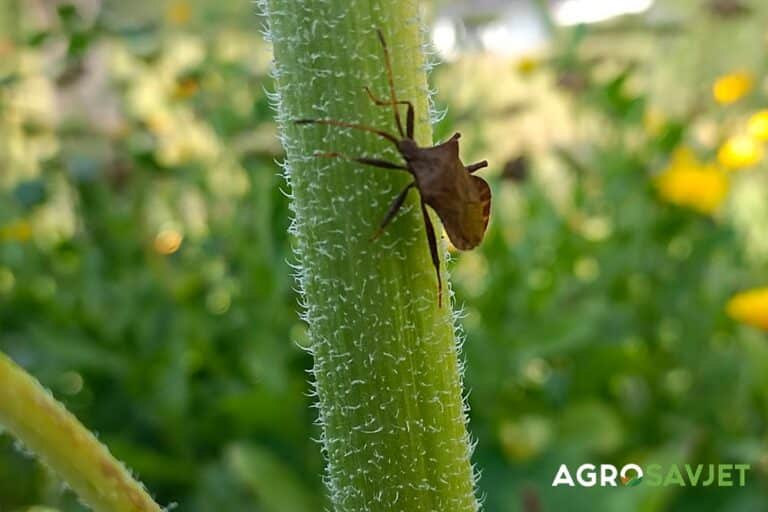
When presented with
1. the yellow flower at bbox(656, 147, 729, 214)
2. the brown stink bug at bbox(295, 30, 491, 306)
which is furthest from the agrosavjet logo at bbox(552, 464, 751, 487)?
the brown stink bug at bbox(295, 30, 491, 306)

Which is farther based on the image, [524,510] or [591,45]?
[591,45]

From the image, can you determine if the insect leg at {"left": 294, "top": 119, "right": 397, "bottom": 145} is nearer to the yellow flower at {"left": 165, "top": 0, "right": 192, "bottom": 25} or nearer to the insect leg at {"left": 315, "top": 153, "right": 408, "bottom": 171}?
the insect leg at {"left": 315, "top": 153, "right": 408, "bottom": 171}

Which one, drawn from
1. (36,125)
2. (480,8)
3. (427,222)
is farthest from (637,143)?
(427,222)

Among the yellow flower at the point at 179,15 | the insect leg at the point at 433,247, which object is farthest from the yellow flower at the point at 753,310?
the yellow flower at the point at 179,15

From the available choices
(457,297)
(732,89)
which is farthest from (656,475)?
(732,89)

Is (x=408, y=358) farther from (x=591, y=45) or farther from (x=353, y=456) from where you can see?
(x=591, y=45)

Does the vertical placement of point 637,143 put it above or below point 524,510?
above

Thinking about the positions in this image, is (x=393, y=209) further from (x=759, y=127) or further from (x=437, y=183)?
(x=759, y=127)
